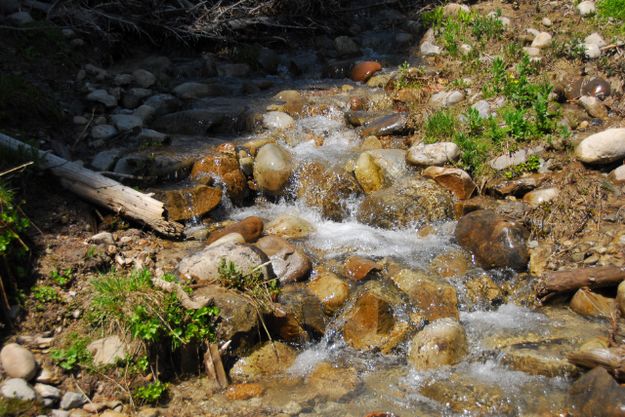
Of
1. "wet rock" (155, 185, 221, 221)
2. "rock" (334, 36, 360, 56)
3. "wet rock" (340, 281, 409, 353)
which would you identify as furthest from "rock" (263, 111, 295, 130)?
"wet rock" (340, 281, 409, 353)

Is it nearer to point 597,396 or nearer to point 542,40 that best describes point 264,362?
point 597,396

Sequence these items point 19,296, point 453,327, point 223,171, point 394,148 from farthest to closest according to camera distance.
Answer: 1. point 394,148
2. point 223,171
3. point 453,327
4. point 19,296

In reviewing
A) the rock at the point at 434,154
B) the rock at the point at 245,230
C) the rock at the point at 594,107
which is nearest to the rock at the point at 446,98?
the rock at the point at 434,154

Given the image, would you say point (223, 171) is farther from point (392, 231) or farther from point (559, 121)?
point (559, 121)

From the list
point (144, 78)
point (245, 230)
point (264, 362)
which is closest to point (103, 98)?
point (144, 78)

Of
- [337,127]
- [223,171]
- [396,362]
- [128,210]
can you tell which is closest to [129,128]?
[223,171]

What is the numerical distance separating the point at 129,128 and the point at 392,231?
343 cm

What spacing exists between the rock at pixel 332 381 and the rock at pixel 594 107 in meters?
4.39

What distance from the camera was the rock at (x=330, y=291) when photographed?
496cm

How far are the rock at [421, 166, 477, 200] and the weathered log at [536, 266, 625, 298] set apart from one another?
4.91 ft

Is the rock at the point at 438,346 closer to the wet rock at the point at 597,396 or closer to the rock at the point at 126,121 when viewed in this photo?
the wet rock at the point at 597,396

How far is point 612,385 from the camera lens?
372 centimetres

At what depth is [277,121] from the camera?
775 centimetres

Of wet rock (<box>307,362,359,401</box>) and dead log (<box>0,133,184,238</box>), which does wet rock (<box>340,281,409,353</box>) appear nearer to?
wet rock (<box>307,362,359,401</box>)
